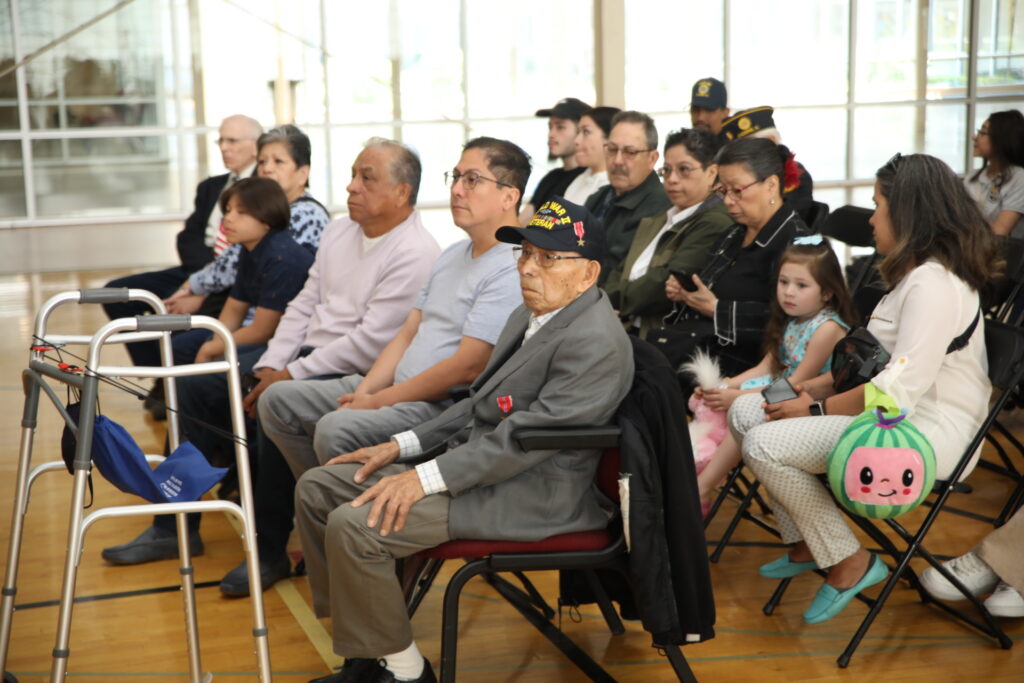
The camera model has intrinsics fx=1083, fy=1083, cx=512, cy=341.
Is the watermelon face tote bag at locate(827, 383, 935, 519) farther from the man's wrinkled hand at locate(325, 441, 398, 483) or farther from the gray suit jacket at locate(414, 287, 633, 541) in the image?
the man's wrinkled hand at locate(325, 441, 398, 483)

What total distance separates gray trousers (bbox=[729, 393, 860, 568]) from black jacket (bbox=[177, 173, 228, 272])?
3.49 m

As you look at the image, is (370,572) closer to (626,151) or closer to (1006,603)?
(1006,603)

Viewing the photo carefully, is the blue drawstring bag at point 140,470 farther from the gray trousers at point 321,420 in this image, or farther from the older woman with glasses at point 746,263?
the older woman with glasses at point 746,263

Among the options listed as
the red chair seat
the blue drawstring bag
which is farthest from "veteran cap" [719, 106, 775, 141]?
the blue drawstring bag

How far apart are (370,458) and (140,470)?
2.04 feet

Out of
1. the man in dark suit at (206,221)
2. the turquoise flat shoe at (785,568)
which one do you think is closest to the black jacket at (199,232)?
the man in dark suit at (206,221)

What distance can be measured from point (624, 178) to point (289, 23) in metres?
8.29

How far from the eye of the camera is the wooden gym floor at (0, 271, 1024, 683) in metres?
2.67

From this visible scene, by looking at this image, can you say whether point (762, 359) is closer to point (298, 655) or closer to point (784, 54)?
point (298, 655)

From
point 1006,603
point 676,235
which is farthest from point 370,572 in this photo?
point 676,235

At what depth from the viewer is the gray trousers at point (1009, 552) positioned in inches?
111

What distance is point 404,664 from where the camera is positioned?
2340 mm

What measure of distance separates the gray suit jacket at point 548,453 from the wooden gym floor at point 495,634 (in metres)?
0.57

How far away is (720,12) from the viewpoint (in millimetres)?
12312
